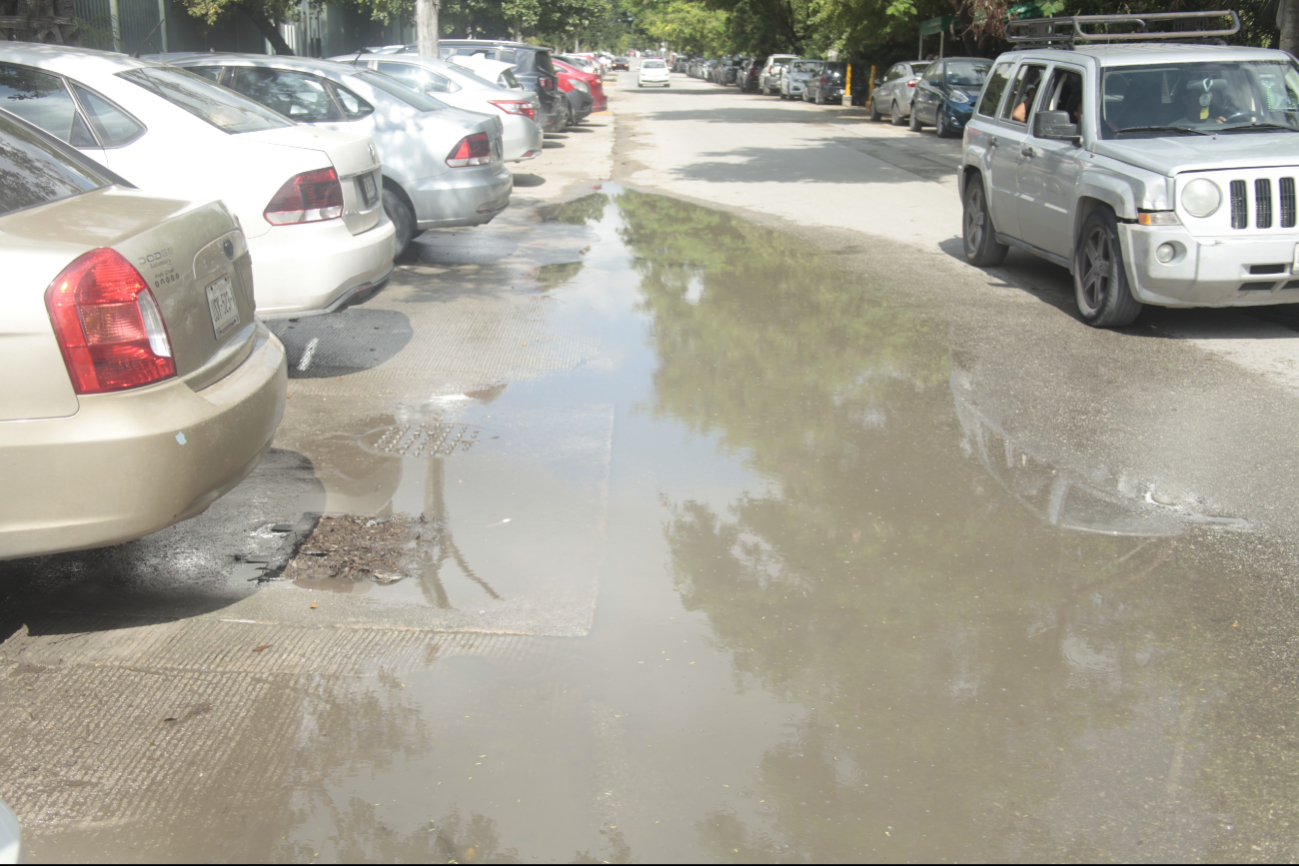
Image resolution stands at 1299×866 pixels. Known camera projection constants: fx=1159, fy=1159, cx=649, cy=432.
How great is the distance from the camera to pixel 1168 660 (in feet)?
12.8

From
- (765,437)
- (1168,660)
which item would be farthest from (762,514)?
(1168,660)

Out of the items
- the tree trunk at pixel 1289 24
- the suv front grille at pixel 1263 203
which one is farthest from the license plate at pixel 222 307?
the tree trunk at pixel 1289 24

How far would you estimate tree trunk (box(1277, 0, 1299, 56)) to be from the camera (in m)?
14.9

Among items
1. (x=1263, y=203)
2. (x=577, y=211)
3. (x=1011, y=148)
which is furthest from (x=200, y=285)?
(x=577, y=211)

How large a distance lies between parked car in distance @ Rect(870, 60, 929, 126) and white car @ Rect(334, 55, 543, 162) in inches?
562

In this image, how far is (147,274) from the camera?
3.79 meters

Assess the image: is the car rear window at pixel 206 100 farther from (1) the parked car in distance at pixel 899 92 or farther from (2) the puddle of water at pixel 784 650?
(1) the parked car in distance at pixel 899 92

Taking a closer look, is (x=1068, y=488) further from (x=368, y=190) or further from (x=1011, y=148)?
(x=1011, y=148)

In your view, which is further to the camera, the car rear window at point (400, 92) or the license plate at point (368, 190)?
the car rear window at point (400, 92)

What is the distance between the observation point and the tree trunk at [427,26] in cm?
2005

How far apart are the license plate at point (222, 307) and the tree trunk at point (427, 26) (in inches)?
661

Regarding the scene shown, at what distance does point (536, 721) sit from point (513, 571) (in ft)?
3.67

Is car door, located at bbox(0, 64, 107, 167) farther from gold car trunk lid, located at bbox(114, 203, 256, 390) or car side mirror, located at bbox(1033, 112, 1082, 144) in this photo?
car side mirror, located at bbox(1033, 112, 1082, 144)

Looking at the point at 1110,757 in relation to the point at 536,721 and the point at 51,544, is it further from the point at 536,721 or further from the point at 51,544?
the point at 51,544
